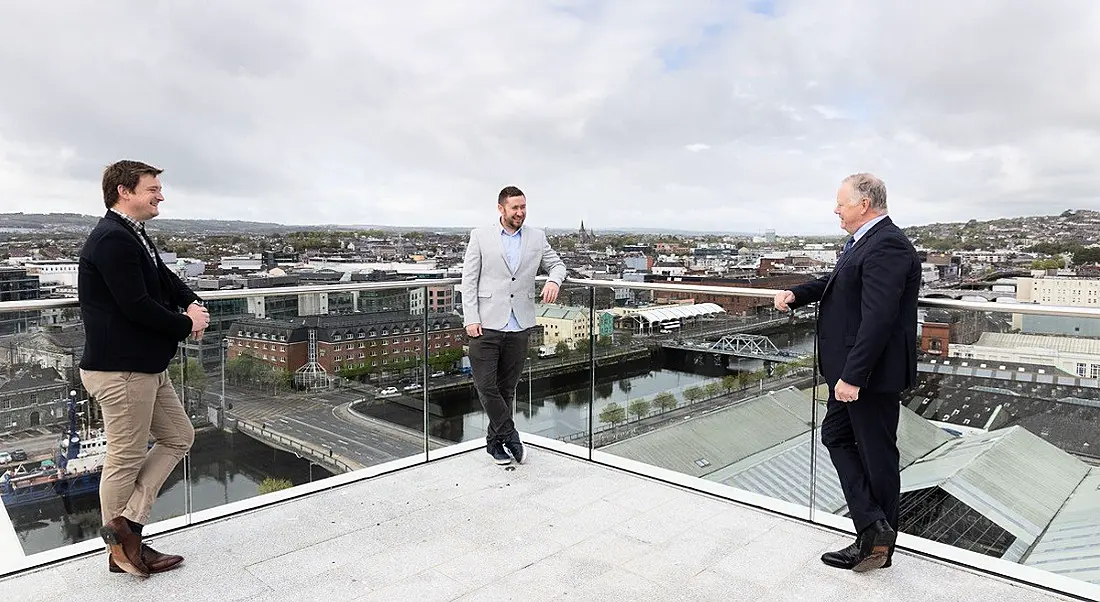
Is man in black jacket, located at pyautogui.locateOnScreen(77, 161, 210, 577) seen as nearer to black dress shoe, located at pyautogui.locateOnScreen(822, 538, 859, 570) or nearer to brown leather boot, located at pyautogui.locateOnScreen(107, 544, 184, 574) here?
brown leather boot, located at pyautogui.locateOnScreen(107, 544, 184, 574)

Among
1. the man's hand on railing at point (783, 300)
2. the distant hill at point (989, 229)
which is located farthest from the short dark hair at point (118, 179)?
the distant hill at point (989, 229)

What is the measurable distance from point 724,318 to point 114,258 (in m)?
2.72

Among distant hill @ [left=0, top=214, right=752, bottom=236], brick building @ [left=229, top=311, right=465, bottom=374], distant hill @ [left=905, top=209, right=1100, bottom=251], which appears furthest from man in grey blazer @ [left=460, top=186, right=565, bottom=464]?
distant hill @ [left=905, top=209, right=1100, bottom=251]

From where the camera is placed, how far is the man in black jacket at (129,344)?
2191 mm

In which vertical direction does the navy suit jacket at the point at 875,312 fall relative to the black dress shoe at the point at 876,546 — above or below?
above

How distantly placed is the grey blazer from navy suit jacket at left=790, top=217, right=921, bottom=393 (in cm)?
171

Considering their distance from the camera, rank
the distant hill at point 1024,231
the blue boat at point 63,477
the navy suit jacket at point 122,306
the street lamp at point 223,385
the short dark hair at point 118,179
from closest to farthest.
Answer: the navy suit jacket at point 122,306 < the short dark hair at point 118,179 < the blue boat at point 63,477 < the street lamp at point 223,385 < the distant hill at point 1024,231

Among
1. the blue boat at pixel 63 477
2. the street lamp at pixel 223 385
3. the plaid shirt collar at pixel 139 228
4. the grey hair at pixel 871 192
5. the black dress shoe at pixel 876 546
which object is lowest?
the black dress shoe at pixel 876 546

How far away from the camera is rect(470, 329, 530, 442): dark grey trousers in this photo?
380cm

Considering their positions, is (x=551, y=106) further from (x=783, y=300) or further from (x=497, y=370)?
(x=783, y=300)

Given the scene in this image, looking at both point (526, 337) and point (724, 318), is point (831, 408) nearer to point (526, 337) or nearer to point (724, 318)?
point (724, 318)

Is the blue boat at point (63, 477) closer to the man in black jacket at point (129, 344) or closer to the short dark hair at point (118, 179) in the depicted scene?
the man in black jacket at point (129, 344)

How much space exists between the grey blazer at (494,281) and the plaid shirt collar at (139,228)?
1.68 meters

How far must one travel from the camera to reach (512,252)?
3.78 meters
